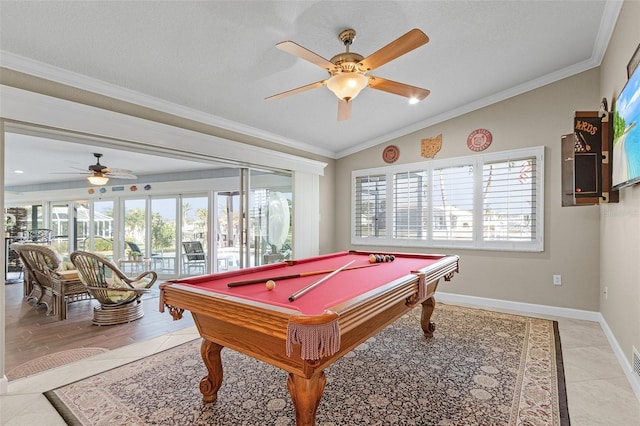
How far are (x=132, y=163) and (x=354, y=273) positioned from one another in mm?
5632

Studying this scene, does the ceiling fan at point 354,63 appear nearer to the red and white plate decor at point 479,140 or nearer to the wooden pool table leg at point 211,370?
the wooden pool table leg at point 211,370


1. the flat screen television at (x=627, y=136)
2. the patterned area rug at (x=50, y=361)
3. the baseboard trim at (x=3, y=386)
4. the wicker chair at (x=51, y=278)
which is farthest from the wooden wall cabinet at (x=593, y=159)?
the wicker chair at (x=51, y=278)

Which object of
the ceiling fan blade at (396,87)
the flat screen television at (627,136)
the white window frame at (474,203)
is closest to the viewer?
the flat screen television at (627,136)

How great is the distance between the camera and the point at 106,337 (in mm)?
3365

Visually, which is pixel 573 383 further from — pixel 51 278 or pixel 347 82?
pixel 51 278

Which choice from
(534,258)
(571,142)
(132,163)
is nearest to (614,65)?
(571,142)

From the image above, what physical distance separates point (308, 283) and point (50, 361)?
2509 mm

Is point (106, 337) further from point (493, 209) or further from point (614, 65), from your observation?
point (614, 65)

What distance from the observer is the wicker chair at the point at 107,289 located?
378cm

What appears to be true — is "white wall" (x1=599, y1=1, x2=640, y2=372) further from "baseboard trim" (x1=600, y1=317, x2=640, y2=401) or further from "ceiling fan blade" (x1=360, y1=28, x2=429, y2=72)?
"ceiling fan blade" (x1=360, y1=28, x2=429, y2=72)

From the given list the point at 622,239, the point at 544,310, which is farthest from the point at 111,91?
the point at 544,310

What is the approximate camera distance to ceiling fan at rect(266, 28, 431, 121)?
6.42 ft

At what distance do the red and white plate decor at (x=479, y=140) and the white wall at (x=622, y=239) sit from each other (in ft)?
4.07

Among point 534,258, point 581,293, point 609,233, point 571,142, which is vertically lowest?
point 581,293
